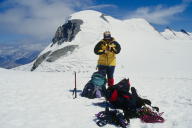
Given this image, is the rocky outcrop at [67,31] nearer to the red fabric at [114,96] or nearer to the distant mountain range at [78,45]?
the distant mountain range at [78,45]

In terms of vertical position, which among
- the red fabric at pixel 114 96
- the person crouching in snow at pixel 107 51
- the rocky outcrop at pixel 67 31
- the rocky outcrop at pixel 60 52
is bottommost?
the red fabric at pixel 114 96

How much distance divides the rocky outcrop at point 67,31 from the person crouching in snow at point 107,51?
22400mm

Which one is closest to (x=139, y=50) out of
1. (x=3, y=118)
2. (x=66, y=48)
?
(x=66, y=48)

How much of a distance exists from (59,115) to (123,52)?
17825 mm

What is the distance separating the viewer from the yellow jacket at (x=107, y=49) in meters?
4.62

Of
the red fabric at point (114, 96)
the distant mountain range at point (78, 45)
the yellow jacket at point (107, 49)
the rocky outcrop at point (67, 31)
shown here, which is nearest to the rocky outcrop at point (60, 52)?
the distant mountain range at point (78, 45)

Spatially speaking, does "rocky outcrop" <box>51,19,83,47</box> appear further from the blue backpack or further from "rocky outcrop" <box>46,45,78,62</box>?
the blue backpack

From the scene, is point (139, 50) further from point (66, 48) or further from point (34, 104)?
point (34, 104)

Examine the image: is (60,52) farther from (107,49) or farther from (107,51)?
(107,51)

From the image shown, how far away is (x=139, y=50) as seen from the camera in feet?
66.4

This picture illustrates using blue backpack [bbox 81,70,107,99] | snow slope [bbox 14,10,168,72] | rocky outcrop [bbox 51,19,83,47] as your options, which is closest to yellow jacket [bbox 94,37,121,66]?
blue backpack [bbox 81,70,107,99]

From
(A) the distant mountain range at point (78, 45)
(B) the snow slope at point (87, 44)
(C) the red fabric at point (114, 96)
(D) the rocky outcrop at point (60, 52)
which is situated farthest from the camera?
(D) the rocky outcrop at point (60, 52)

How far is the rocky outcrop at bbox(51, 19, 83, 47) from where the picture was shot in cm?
2726

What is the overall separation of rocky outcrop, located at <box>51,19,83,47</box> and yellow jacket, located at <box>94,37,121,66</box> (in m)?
22.4
